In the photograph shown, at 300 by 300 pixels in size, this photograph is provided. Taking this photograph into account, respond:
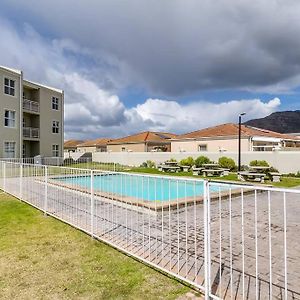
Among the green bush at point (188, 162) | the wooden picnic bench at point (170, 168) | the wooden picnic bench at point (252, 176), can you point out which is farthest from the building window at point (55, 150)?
the wooden picnic bench at point (252, 176)

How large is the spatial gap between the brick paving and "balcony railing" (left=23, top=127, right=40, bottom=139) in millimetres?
26236

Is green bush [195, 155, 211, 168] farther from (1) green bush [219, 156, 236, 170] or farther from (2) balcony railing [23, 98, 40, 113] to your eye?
(2) balcony railing [23, 98, 40, 113]

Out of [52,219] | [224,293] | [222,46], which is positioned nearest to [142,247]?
[224,293]

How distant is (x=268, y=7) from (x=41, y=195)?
41.0 ft

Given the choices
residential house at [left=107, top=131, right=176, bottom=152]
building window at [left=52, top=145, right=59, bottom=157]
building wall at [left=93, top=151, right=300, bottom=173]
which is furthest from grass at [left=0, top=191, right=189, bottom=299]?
residential house at [left=107, top=131, right=176, bottom=152]

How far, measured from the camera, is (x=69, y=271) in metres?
5.20

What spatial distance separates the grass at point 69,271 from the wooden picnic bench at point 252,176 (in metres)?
14.5

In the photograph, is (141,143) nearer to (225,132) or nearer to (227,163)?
(225,132)

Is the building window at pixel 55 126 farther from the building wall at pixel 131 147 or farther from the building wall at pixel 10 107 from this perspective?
A: the building wall at pixel 131 147

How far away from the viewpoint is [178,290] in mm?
4457

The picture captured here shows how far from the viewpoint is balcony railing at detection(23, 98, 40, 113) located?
3572 centimetres

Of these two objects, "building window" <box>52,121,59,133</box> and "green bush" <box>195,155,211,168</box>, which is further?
"building window" <box>52,121,59,133</box>

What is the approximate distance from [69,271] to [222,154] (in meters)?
27.0

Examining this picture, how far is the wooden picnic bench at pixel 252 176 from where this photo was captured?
19.4 meters
